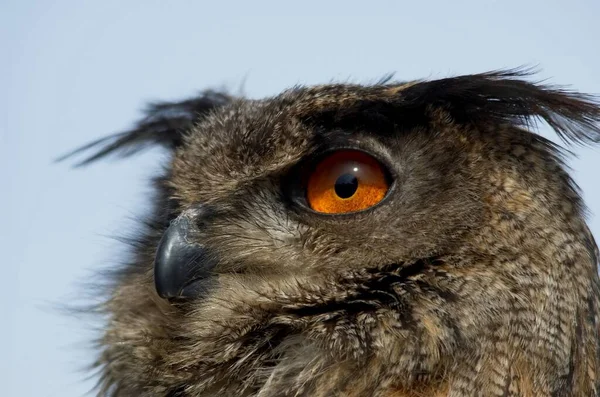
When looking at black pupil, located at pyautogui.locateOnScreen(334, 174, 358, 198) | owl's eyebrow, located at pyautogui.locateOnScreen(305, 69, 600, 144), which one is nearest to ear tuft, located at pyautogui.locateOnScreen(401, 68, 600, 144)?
owl's eyebrow, located at pyautogui.locateOnScreen(305, 69, 600, 144)

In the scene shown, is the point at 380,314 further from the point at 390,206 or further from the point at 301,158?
the point at 301,158

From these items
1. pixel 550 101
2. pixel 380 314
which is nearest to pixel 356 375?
pixel 380 314

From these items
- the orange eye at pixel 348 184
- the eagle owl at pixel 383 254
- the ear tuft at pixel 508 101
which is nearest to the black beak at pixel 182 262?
the eagle owl at pixel 383 254

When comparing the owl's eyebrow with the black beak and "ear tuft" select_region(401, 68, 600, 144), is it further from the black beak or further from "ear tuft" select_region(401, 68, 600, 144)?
the black beak

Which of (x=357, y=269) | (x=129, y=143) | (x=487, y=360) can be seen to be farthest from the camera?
(x=129, y=143)

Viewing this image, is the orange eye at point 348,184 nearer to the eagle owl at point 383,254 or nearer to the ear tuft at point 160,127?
the eagle owl at point 383,254

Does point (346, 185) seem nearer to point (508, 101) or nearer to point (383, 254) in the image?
point (383, 254)

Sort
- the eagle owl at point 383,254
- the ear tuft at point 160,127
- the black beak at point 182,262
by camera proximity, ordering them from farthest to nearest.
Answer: the ear tuft at point 160,127 < the black beak at point 182,262 < the eagle owl at point 383,254
